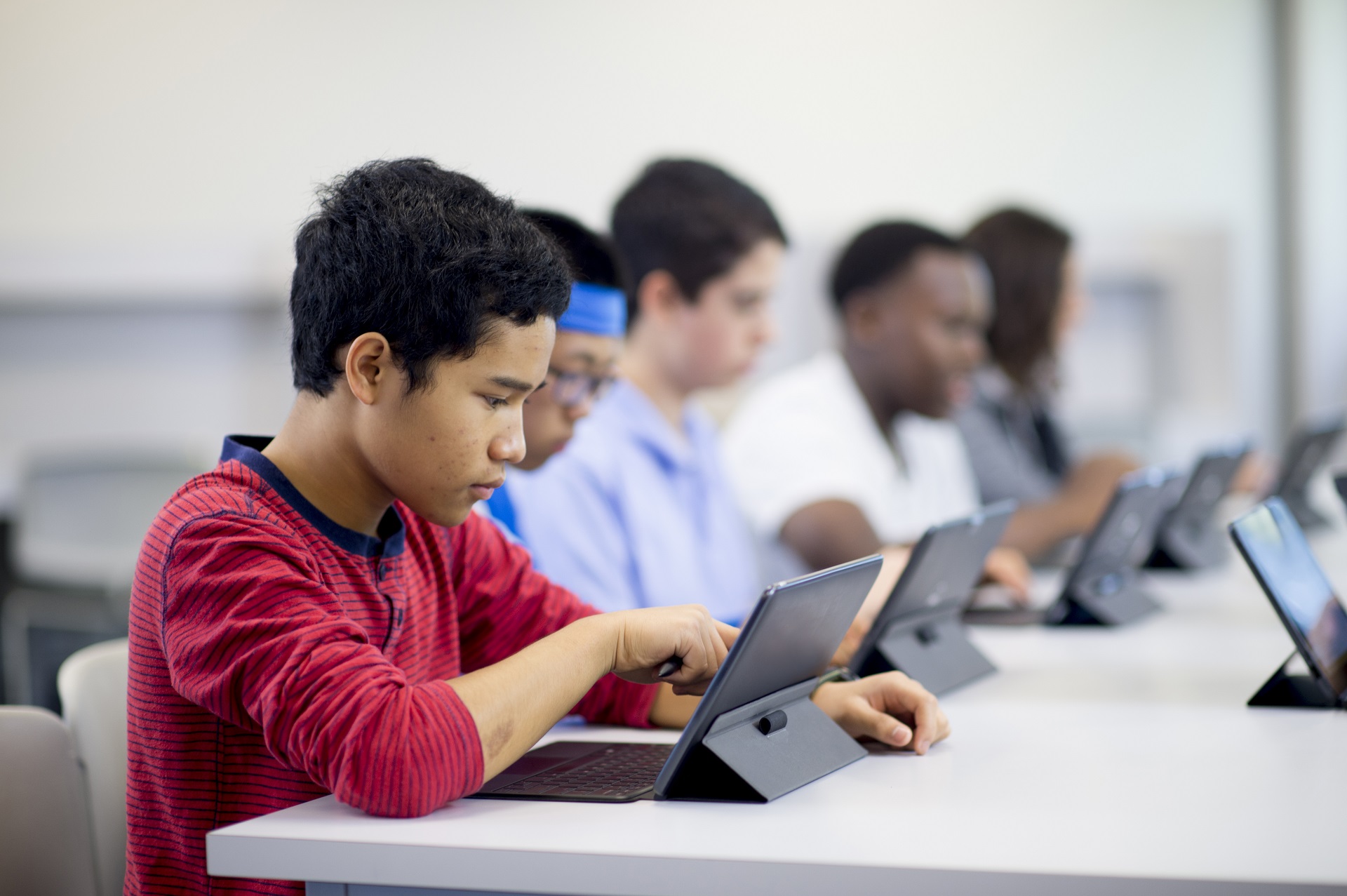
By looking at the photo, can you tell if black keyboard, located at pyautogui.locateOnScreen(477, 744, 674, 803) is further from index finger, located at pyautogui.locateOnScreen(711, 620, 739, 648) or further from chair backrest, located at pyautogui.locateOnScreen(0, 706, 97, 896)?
chair backrest, located at pyautogui.locateOnScreen(0, 706, 97, 896)

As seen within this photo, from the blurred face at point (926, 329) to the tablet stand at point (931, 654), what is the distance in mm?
1008

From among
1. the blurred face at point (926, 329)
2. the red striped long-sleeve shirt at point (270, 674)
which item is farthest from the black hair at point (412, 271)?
the blurred face at point (926, 329)

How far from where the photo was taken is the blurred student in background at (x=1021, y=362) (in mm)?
2865

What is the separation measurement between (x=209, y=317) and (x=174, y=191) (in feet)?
1.66

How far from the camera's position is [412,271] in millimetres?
914

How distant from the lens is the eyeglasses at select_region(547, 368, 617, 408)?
1422 mm

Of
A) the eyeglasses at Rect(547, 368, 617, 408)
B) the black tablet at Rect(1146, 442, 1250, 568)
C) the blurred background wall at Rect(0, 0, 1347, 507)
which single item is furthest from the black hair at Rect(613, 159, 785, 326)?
the blurred background wall at Rect(0, 0, 1347, 507)

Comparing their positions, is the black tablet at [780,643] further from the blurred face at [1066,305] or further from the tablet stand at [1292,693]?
the blurred face at [1066,305]

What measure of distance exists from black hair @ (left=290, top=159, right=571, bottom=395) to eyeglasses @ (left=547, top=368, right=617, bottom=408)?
43 cm

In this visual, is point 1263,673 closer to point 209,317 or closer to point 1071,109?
point 1071,109

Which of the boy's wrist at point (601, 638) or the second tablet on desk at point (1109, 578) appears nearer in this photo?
the boy's wrist at point (601, 638)

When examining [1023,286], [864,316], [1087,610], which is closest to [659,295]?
[864,316]

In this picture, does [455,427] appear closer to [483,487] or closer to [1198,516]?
[483,487]

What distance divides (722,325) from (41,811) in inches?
47.3
